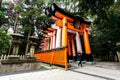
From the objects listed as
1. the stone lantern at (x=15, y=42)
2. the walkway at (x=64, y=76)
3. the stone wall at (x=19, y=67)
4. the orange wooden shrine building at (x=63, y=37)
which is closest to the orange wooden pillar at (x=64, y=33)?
the orange wooden shrine building at (x=63, y=37)

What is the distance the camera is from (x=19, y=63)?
671 cm

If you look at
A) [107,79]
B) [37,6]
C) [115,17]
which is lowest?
[107,79]

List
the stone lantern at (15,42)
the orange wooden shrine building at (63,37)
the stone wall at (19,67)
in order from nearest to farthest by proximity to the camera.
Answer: the stone wall at (19,67)
the orange wooden shrine building at (63,37)
the stone lantern at (15,42)

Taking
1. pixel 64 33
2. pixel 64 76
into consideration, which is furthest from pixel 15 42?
pixel 64 76

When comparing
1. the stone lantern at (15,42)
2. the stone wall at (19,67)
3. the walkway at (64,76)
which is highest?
the stone lantern at (15,42)

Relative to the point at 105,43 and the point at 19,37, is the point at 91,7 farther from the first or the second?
the point at 19,37

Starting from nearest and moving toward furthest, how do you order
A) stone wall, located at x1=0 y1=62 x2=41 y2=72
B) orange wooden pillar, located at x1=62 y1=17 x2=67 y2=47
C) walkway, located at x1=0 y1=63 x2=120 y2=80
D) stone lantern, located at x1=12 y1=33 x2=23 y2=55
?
walkway, located at x1=0 y1=63 x2=120 y2=80
stone wall, located at x1=0 y1=62 x2=41 y2=72
orange wooden pillar, located at x1=62 y1=17 x2=67 y2=47
stone lantern, located at x1=12 y1=33 x2=23 y2=55

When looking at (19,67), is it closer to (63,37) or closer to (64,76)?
(64,76)

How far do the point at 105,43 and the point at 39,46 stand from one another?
10.2 metres

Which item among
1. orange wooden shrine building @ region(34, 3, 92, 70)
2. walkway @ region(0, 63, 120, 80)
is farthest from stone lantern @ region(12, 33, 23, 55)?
walkway @ region(0, 63, 120, 80)

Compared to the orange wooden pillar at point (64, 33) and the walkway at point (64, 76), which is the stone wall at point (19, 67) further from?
the orange wooden pillar at point (64, 33)

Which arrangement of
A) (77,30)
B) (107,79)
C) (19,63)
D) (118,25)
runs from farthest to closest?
(77,30) → (118,25) → (19,63) → (107,79)

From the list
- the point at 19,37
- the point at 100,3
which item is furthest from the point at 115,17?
the point at 19,37

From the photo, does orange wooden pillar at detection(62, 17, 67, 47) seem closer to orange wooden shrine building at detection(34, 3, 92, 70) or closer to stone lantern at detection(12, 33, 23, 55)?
orange wooden shrine building at detection(34, 3, 92, 70)
